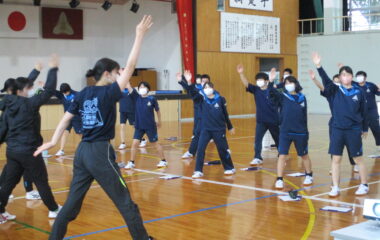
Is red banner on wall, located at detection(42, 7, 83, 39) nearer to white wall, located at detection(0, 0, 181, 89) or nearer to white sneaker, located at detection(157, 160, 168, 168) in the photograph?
white wall, located at detection(0, 0, 181, 89)

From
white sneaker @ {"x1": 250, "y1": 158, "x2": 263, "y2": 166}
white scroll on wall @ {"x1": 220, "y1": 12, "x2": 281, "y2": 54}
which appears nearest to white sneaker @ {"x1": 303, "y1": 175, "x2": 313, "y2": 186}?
white sneaker @ {"x1": 250, "y1": 158, "x2": 263, "y2": 166}

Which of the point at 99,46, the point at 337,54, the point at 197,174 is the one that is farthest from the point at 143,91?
the point at 337,54

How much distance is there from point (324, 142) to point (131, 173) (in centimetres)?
645

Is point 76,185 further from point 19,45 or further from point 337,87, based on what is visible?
point 19,45

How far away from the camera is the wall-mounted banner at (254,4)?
22.9 m

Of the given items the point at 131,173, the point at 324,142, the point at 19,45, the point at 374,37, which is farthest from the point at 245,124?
the point at 131,173

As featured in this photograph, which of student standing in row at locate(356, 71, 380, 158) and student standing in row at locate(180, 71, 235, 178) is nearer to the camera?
student standing in row at locate(180, 71, 235, 178)

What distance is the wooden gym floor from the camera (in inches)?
227

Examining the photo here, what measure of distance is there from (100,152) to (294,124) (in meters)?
4.21

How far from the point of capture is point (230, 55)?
75.1ft

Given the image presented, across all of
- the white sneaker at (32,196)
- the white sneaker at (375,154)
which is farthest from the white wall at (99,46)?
the white sneaker at (32,196)

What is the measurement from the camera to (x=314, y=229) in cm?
576

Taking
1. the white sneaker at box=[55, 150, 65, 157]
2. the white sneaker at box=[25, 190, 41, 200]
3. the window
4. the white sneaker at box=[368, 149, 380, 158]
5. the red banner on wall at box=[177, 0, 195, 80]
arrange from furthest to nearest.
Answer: the window < the red banner on wall at box=[177, 0, 195, 80] < the white sneaker at box=[55, 150, 65, 157] < the white sneaker at box=[368, 149, 380, 158] < the white sneaker at box=[25, 190, 41, 200]

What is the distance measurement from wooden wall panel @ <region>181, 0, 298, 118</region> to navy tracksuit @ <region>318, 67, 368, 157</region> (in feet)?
48.1
